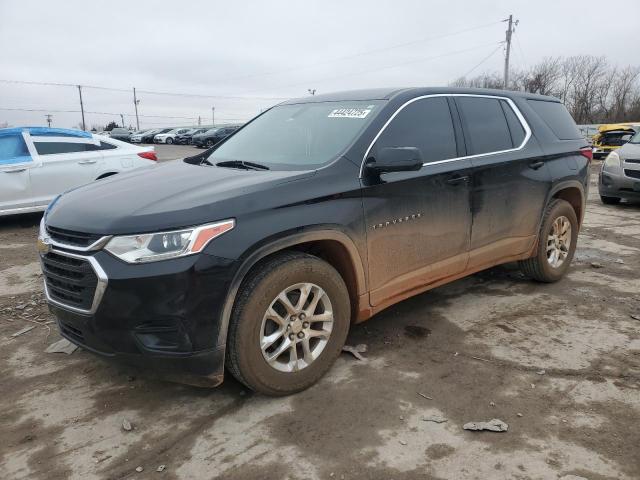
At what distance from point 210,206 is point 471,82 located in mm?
64127

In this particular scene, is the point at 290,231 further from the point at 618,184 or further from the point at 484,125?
the point at 618,184

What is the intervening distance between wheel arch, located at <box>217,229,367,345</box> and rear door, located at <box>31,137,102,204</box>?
240 inches

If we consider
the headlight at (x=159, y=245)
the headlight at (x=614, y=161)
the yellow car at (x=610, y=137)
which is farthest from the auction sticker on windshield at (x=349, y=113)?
the yellow car at (x=610, y=137)

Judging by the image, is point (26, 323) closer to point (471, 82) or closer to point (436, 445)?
point (436, 445)

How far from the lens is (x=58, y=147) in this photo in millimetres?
8117

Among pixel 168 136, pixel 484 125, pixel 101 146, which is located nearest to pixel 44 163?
pixel 101 146

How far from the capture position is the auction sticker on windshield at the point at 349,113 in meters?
3.60

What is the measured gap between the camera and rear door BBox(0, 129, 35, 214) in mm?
7645

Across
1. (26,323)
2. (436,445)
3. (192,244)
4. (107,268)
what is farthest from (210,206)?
(26,323)

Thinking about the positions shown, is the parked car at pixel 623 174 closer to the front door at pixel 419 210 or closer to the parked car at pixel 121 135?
the front door at pixel 419 210

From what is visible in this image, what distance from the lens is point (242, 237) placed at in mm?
2691

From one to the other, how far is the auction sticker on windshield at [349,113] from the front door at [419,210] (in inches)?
8.4

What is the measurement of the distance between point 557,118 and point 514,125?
0.86m

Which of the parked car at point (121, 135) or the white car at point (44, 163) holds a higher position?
the white car at point (44, 163)
